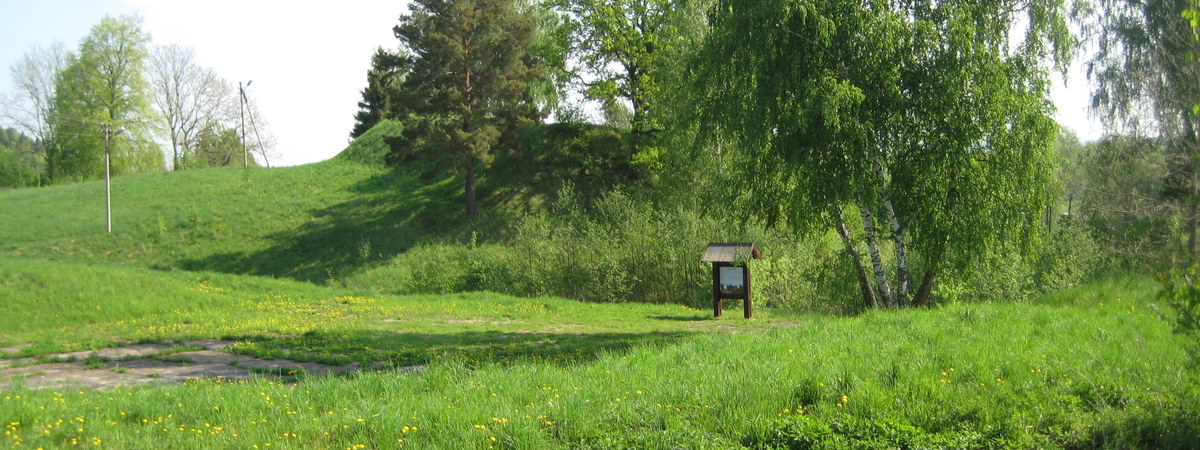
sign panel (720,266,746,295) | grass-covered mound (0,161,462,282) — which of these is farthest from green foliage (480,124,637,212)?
sign panel (720,266,746,295)

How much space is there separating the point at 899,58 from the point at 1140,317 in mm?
5560

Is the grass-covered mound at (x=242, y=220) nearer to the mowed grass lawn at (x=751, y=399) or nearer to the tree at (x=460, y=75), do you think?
the tree at (x=460, y=75)

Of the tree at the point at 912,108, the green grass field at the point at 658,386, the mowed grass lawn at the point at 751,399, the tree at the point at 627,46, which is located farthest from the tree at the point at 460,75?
the mowed grass lawn at the point at 751,399

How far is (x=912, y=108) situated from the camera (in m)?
13.1

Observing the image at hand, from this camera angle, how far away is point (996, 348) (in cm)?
816

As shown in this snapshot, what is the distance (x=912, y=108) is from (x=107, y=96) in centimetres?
5377

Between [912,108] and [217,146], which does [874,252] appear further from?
[217,146]

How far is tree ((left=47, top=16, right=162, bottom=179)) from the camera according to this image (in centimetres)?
4869

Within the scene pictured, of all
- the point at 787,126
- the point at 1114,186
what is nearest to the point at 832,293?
the point at 787,126

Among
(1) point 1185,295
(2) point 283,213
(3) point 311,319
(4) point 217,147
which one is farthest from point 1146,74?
(4) point 217,147

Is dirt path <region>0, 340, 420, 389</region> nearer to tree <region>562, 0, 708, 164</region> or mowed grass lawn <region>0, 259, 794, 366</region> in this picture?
mowed grass lawn <region>0, 259, 794, 366</region>

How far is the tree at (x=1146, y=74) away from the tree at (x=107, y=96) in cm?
5492

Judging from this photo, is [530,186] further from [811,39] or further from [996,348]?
[996,348]

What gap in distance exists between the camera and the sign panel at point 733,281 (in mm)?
17641
